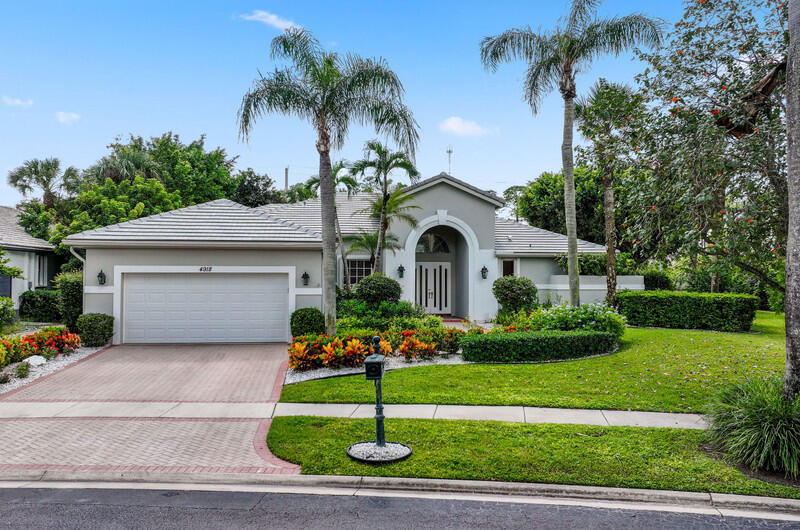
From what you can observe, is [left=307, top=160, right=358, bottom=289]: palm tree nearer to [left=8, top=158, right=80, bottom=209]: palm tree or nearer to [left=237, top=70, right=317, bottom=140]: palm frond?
[left=237, top=70, right=317, bottom=140]: palm frond

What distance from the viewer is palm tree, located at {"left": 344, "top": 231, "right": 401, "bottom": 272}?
65.4 ft

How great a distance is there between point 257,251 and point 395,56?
695cm

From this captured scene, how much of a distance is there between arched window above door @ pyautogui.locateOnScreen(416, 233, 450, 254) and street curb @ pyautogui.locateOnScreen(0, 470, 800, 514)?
17.3 metres

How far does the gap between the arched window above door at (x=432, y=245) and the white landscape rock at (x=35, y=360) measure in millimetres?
14185

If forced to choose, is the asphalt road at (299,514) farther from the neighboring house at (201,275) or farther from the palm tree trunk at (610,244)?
the palm tree trunk at (610,244)

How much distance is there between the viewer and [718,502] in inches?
216

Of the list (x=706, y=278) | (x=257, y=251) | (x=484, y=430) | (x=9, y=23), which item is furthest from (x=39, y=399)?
(x=706, y=278)

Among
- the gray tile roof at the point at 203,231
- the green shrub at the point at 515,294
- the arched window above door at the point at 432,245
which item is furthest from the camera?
the arched window above door at the point at 432,245

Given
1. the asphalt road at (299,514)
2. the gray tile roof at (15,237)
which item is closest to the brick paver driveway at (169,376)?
the asphalt road at (299,514)

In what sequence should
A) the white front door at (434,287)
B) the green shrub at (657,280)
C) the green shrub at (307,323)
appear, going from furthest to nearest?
the green shrub at (657,280), the white front door at (434,287), the green shrub at (307,323)

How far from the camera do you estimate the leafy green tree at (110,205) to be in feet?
77.9

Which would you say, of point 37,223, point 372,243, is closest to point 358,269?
point 372,243

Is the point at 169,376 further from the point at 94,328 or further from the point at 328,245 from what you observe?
the point at 94,328

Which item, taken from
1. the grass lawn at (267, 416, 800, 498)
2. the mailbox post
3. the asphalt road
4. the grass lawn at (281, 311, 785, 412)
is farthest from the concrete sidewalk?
the asphalt road
